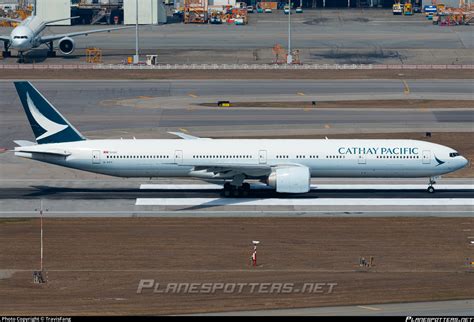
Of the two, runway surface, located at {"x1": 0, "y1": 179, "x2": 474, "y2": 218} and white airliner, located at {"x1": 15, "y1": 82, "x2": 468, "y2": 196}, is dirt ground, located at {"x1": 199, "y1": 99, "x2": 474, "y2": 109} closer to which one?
runway surface, located at {"x1": 0, "y1": 179, "x2": 474, "y2": 218}

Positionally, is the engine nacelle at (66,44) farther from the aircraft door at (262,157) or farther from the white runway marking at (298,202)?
the aircraft door at (262,157)

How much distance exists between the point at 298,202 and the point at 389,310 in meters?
25.9

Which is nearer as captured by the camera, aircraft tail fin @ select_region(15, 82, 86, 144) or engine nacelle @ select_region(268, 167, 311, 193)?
engine nacelle @ select_region(268, 167, 311, 193)

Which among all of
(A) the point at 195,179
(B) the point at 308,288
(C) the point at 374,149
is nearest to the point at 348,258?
(B) the point at 308,288

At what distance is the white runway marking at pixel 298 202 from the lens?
220ft

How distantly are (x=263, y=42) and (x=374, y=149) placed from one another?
100 meters

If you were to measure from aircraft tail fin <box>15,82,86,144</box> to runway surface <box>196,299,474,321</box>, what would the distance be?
31.7 m

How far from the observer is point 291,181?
67.4 m

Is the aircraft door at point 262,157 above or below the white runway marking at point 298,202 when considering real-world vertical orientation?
above

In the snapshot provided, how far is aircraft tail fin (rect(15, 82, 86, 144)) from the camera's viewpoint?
69.8 meters

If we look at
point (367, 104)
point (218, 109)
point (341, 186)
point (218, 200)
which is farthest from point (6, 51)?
point (218, 200)

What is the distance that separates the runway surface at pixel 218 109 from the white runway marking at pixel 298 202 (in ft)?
79.7

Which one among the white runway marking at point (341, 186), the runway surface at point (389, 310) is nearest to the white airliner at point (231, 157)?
the white runway marking at point (341, 186)
